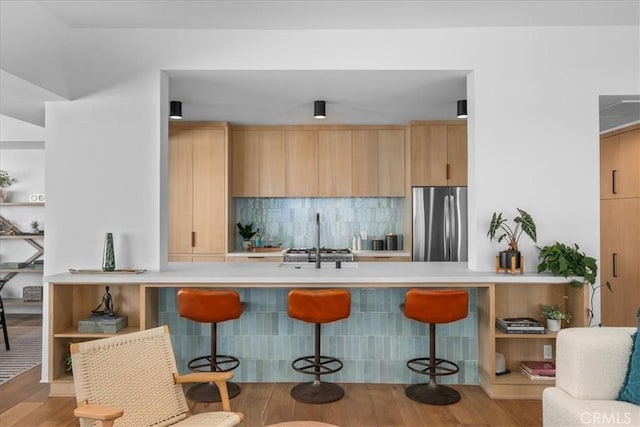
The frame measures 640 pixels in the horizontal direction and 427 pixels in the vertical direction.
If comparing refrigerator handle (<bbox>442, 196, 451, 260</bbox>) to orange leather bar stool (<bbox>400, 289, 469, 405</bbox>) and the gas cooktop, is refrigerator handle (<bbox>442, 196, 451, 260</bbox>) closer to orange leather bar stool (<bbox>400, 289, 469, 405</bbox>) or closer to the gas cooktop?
the gas cooktop

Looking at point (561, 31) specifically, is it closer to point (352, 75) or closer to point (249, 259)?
point (352, 75)

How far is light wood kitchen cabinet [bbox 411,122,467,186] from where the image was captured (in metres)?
6.04

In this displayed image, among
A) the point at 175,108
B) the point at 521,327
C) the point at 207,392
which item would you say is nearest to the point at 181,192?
the point at 175,108

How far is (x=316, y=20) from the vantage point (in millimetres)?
3615

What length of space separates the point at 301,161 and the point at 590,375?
4651mm

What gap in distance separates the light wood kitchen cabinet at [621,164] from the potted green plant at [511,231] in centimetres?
197

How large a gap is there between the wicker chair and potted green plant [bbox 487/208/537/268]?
7.56 ft

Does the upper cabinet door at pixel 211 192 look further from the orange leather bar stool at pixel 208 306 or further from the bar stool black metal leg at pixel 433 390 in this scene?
the bar stool black metal leg at pixel 433 390

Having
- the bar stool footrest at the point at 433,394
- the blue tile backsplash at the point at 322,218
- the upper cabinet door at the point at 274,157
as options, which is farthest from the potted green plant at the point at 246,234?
the bar stool footrest at the point at 433,394

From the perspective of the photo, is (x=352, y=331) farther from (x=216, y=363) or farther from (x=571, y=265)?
(x=571, y=265)

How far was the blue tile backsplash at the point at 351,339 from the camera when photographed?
3791 millimetres

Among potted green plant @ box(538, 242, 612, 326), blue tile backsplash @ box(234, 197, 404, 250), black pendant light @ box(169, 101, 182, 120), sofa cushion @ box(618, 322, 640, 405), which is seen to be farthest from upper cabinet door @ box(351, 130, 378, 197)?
sofa cushion @ box(618, 322, 640, 405)

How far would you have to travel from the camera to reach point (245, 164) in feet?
21.0

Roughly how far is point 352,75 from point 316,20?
56cm
